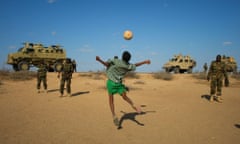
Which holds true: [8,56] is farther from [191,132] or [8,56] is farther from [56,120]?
[191,132]

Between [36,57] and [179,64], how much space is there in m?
17.3

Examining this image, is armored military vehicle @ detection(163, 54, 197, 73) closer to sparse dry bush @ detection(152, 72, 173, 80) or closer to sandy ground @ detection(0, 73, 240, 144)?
sparse dry bush @ detection(152, 72, 173, 80)

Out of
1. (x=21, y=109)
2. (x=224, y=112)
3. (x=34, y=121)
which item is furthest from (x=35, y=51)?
(x=224, y=112)

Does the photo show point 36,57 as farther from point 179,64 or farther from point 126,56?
point 126,56

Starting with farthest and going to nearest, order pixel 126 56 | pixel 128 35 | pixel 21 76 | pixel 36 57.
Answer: pixel 36 57
pixel 21 76
pixel 128 35
pixel 126 56

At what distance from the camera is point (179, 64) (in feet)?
90.8

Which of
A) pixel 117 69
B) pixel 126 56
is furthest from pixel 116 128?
pixel 126 56

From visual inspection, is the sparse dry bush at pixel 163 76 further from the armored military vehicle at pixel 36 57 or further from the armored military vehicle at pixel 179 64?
the armored military vehicle at pixel 36 57

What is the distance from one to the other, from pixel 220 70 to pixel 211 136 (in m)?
4.78

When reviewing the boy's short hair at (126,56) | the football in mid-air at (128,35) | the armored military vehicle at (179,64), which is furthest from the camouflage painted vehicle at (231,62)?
the boy's short hair at (126,56)

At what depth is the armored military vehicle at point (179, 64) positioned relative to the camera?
90.6 ft

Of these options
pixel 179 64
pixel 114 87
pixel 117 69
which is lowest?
pixel 114 87

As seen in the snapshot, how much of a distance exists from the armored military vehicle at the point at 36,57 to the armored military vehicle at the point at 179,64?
43.7ft

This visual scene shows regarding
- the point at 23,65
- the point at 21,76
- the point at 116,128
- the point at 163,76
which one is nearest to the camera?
the point at 116,128
